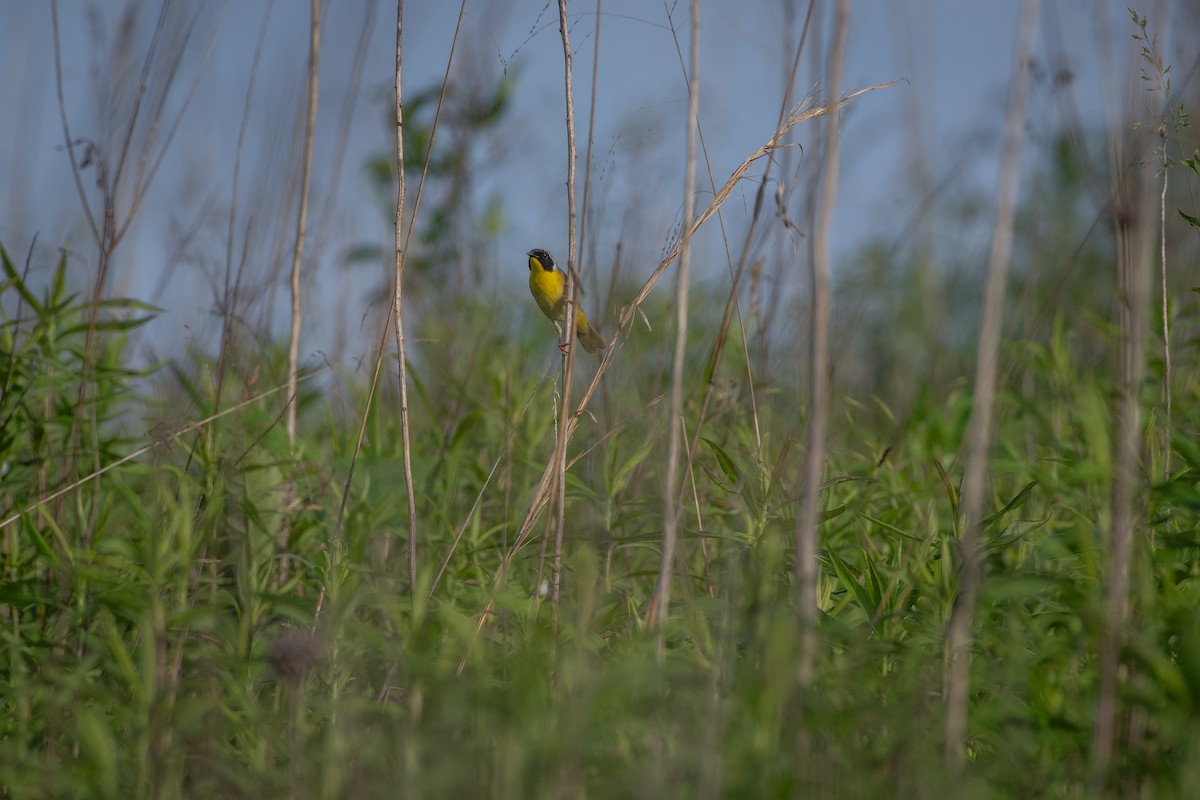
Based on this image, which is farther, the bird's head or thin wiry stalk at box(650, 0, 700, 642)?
the bird's head

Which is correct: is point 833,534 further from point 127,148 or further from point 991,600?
point 127,148

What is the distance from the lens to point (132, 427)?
3.98 meters

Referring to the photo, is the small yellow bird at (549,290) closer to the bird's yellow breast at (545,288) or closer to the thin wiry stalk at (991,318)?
the bird's yellow breast at (545,288)

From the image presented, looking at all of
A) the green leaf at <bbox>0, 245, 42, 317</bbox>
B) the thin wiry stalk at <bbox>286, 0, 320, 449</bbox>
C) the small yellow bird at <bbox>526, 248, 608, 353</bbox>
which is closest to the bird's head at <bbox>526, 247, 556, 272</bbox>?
the small yellow bird at <bbox>526, 248, 608, 353</bbox>

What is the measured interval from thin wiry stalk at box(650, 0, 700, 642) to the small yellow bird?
1465mm

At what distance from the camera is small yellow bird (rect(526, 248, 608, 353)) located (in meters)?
3.59

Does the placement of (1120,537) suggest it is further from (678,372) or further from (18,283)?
(18,283)

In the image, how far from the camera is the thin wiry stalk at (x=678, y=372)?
1759 millimetres

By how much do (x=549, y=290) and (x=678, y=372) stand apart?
1.96 metres

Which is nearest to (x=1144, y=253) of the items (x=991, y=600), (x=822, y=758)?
(x=991, y=600)

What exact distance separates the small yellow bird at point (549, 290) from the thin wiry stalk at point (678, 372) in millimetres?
1465

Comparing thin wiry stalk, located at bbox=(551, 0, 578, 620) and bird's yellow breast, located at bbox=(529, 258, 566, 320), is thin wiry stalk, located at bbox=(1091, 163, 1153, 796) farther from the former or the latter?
bird's yellow breast, located at bbox=(529, 258, 566, 320)

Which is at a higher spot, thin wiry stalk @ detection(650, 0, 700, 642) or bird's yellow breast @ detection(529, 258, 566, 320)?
bird's yellow breast @ detection(529, 258, 566, 320)

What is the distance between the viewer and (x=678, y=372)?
6.10 ft
